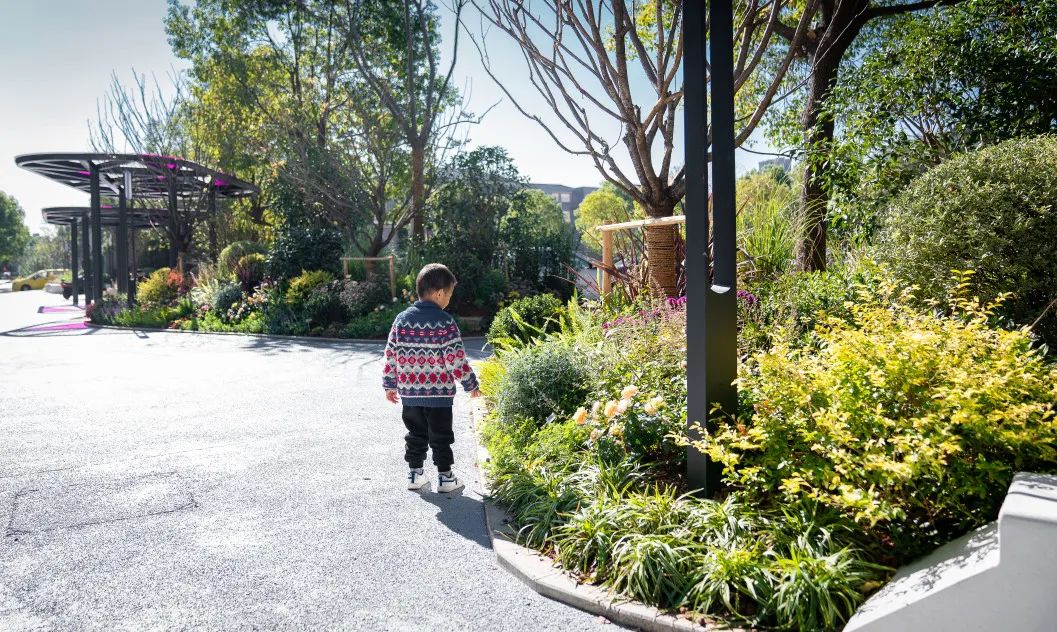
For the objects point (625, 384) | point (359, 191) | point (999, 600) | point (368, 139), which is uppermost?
point (368, 139)

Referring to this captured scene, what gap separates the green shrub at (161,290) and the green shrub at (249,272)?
2.53 meters

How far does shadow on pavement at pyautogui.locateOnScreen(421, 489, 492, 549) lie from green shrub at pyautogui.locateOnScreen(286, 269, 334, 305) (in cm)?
1148

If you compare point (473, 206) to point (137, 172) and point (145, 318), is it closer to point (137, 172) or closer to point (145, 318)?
point (145, 318)

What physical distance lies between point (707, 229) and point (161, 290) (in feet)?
60.8

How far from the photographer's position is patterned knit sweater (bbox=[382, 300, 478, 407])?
4.35 metres

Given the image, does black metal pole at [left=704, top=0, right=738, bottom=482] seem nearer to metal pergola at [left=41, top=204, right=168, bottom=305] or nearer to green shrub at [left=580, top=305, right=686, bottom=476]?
green shrub at [left=580, top=305, right=686, bottom=476]

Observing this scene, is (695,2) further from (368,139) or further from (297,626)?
(368,139)

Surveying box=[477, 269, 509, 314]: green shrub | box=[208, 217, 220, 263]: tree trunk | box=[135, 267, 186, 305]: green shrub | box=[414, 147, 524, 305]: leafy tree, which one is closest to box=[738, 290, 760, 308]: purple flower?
box=[477, 269, 509, 314]: green shrub

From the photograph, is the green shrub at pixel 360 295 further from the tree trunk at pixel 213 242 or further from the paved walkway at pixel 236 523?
the tree trunk at pixel 213 242

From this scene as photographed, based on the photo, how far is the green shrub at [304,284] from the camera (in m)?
15.0

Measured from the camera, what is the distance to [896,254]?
4766 millimetres

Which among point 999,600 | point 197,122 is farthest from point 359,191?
point 999,600

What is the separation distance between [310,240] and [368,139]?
405 cm

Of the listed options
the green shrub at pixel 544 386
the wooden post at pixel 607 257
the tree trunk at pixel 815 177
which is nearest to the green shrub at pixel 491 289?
the wooden post at pixel 607 257
